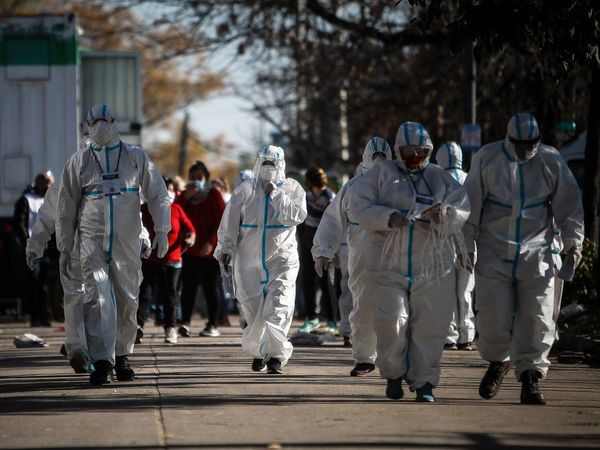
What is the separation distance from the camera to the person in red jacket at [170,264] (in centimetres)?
1596

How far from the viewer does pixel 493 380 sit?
10.1 meters

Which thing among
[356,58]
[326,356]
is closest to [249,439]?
[326,356]

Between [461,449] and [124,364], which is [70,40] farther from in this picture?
[461,449]

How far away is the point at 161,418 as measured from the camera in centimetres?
898

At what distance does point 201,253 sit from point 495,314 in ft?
24.4

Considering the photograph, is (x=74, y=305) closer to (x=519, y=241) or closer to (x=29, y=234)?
(x=519, y=241)

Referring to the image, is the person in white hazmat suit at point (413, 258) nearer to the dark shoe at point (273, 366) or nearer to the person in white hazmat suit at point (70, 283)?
the dark shoe at point (273, 366)

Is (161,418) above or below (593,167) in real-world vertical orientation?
below

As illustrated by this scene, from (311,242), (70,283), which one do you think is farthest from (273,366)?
(311,242)

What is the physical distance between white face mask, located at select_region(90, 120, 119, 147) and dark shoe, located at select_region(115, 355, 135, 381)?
1.60m

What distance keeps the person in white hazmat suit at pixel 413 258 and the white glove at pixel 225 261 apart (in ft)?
8.78

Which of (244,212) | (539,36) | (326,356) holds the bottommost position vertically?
(326,356)

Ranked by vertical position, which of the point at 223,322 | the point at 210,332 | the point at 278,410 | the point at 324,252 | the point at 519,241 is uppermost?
the point at 519,241

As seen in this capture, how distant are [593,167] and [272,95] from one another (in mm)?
15561
